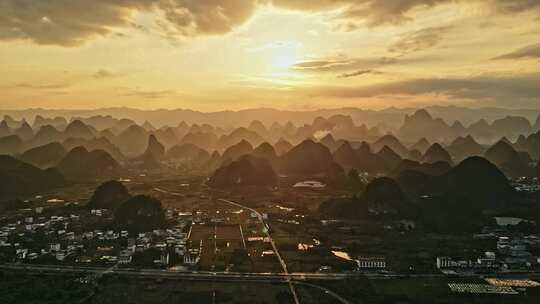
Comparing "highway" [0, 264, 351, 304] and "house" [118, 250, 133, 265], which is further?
"house" [118, 250, 133, 265]

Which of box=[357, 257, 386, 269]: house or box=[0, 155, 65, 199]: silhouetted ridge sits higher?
box=[0, 155, 65, 199]: silhouetted ridge

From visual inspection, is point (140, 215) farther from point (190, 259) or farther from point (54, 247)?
point (190, 259)

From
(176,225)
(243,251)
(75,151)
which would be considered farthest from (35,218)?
(75,151)

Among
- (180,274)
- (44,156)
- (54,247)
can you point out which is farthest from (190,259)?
(44,156)

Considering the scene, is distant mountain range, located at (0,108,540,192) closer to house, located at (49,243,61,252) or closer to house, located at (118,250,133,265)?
house, located at (49,243,61,252)

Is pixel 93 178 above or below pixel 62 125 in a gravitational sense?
below

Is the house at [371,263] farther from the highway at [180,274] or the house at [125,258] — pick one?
the house at [125,258]

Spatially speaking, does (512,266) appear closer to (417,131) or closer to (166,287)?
(166,287)

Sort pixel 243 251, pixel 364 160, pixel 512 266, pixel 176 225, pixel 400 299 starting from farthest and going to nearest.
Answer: pixel 364 160, pixel 176 225, pixel 243 251, pixel 512 266, pixel 400 299

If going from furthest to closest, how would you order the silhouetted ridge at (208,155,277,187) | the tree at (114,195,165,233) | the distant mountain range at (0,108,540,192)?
the distant mountain range at (0,108,540,192), the silhouetted ridge at (208,155,277,187), the tree at (114,195,165,233)

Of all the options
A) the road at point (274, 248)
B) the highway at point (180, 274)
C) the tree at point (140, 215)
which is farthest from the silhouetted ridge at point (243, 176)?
the highway at point (180, 274)

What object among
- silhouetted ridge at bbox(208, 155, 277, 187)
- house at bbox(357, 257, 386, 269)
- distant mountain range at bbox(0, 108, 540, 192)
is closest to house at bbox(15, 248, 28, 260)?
house at bbox(357, 257, 386, 269)
